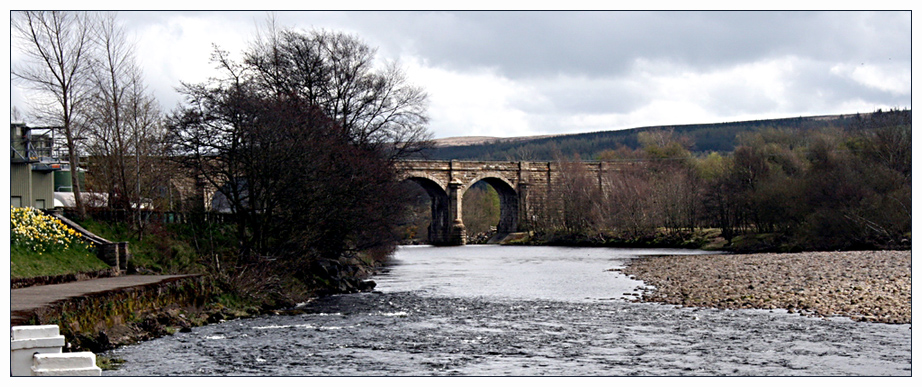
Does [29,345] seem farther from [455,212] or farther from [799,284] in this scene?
[455,212]

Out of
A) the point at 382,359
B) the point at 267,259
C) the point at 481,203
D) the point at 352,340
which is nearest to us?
the point at 382,359

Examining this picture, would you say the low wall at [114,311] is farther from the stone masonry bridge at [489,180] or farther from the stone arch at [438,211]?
the stone masonry bridge at [489,180]

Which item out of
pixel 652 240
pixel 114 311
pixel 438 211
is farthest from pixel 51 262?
pixel 438 211

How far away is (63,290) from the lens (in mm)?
18172

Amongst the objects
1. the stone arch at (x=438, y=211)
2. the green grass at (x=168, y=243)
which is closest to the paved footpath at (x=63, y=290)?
the green grass at (x=168, y=243)

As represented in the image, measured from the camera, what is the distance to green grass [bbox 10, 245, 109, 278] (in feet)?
65.4

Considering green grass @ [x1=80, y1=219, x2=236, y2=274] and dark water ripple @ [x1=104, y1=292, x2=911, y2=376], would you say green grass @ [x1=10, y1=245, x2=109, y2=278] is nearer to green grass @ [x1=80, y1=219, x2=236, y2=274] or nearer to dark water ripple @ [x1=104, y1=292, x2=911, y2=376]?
green grass @ [x1=80, y1=219, x2=236, y2=274]

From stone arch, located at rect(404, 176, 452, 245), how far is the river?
64028mm

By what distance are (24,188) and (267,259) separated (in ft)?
29.8

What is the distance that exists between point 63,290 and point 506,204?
7868 cm

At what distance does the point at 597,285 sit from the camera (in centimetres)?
3062

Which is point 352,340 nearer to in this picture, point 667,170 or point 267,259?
point 267,259

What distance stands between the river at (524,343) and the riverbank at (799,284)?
127cm

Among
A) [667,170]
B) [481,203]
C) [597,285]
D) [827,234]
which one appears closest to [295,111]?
[597,285]
